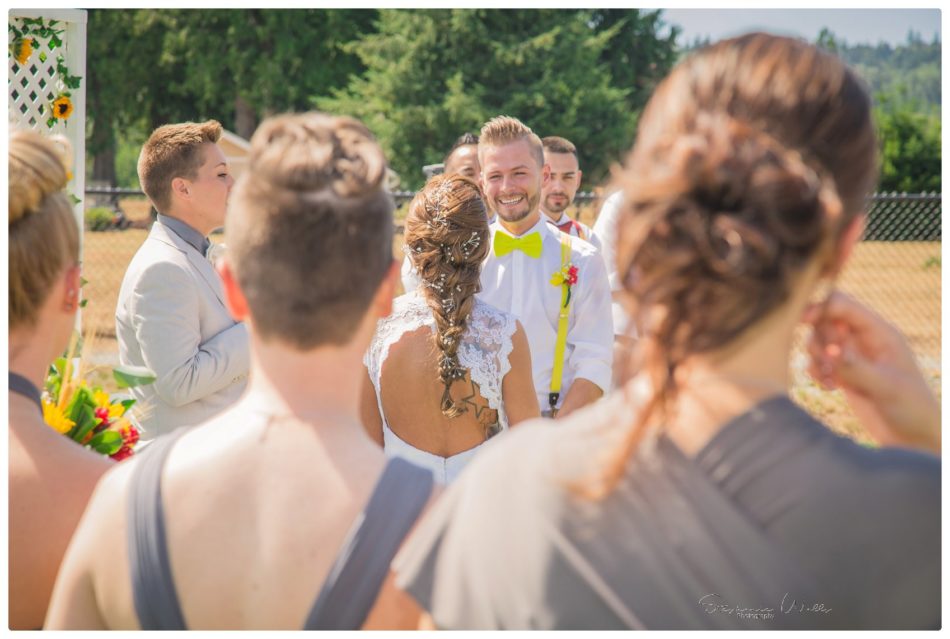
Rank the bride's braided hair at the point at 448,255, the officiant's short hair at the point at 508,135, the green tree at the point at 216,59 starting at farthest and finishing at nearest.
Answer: the green tree at the point at 216,59, the officiant's short hair at the point at 508,135, the bride's braided hair at the point at 448,255

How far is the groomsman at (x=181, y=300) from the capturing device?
3.86 m

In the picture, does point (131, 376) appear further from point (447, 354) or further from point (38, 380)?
point (447, 354)

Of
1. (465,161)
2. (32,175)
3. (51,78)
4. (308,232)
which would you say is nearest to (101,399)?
(32,175)

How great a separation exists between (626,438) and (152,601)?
829mm

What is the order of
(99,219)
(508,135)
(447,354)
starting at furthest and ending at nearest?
(99,219)
(508,135)
(447,354)

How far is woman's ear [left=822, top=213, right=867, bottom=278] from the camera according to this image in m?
1.34

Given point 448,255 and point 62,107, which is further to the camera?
point 62,107

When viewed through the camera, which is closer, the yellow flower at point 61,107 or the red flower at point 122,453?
the red flower at point 122,453

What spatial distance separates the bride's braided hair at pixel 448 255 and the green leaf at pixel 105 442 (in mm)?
1277

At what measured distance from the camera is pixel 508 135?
5.28 metres

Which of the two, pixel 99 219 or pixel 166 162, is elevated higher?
pixel 166 162

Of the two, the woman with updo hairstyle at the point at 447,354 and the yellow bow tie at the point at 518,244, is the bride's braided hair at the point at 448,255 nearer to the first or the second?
the woman with updo hairstyle at the point at 447,354

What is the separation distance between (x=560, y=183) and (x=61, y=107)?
11.3ft

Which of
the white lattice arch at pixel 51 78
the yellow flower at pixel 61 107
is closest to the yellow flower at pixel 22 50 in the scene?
the white lattice arch at pixel 51 78
